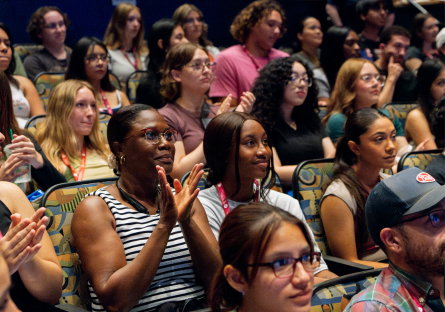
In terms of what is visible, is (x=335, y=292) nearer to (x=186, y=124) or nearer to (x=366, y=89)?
(x=186, y=124)

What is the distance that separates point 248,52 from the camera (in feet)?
15.0

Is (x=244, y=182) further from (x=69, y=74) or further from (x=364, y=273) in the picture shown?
(x=69, y=74)

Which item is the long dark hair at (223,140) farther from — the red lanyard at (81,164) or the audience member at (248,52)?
the audience member at (248,52)

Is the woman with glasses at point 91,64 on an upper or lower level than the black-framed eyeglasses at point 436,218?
lower

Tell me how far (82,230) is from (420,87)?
11.3ft

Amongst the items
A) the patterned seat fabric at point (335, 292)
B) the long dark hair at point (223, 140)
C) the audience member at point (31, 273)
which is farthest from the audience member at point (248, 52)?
the patterned seat fabric at point (335, 292)

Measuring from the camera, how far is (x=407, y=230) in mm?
1626

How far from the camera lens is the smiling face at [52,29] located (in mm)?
4867

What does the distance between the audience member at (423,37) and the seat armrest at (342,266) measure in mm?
4089

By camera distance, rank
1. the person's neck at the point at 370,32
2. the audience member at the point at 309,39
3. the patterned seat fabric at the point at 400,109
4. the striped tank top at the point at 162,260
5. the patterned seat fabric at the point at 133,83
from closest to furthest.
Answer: the striped tank top at the point at 162,260 < the patterned seat fabric at the point at 400,109 < the patterned seat fabric at the point at 133,83 < the audience member at the point at 309,39 < the person's neck at the point at 370,32

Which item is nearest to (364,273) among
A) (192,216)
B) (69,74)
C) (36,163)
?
(192,216)

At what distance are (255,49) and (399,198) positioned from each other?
3.14 m

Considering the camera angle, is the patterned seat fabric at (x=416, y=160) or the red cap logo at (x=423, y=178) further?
the patterned seat fabric at (x=416, y=160)

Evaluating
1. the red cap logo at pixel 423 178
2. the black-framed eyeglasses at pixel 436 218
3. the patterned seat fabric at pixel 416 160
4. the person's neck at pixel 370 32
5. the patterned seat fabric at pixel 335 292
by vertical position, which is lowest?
the patterned seat fabric at pixel 416 160
